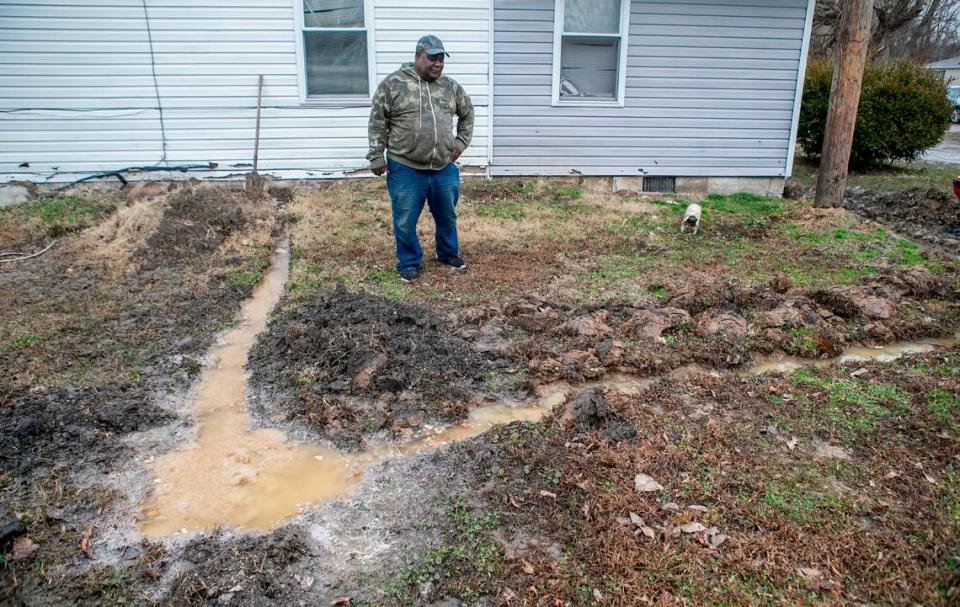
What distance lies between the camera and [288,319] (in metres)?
4.86

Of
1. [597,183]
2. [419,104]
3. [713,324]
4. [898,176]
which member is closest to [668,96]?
[597,183]

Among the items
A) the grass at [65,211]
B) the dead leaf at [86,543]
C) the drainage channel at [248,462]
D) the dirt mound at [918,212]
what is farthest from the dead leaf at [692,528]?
the grass at [65,211]

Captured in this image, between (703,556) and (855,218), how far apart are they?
23.6ft

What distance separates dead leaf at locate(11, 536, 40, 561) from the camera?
2586 millimetres

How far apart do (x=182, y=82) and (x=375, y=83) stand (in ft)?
8.36

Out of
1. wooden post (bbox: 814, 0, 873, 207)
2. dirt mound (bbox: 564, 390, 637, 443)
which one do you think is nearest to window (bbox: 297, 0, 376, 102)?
wooden post (bbox: 814, 0, 873, 207)

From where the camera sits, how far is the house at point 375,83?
859 centimetres

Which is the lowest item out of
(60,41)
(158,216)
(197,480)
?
(197,480)

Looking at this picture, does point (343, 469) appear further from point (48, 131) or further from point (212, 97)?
point (48, 131)

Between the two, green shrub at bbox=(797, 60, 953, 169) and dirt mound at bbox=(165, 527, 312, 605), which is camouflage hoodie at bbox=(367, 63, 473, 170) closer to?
dirt mound at bbox=(165, 527, 312, 605)

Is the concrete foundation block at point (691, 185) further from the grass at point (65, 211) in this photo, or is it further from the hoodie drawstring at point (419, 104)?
the grass at point (65, 211)

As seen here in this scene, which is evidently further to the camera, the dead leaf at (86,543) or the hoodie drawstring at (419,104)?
the hoodie drawstring at (419,104)

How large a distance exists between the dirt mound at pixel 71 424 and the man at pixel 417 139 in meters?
2.58

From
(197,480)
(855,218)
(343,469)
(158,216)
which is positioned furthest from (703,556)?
(855,218)
